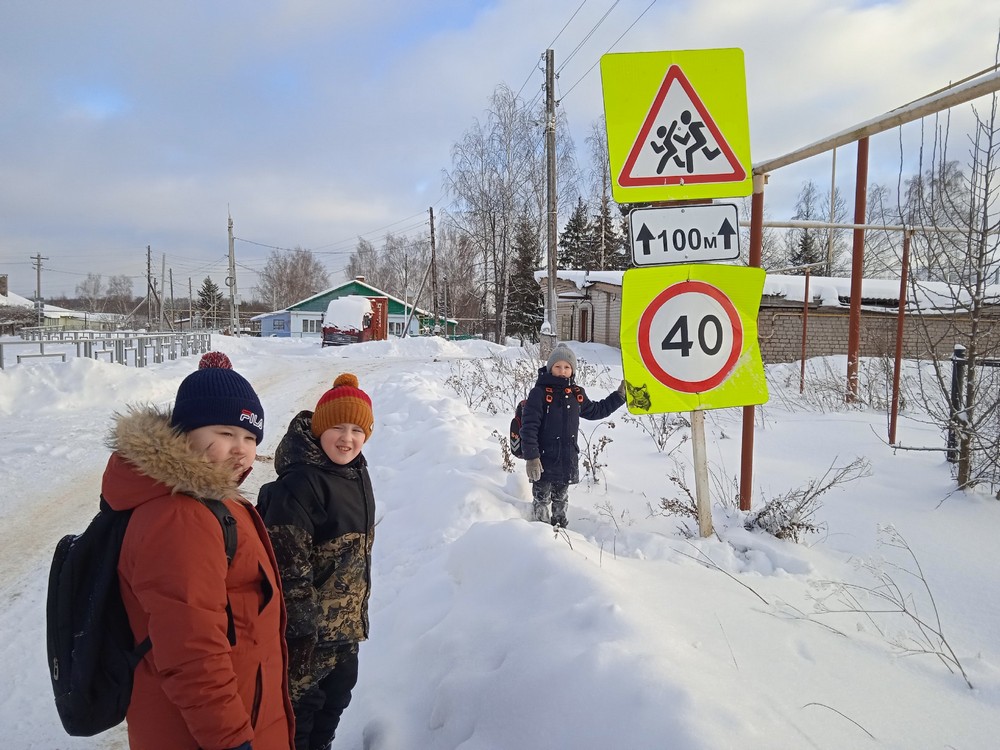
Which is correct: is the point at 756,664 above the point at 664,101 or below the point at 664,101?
below

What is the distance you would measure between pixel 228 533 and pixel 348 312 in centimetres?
2814

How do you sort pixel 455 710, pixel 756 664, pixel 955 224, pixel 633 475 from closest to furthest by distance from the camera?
pixel 756 664, pixel 455 710, pixel 955 224, pixel 633 475

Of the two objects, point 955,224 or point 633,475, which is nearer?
point 955,224

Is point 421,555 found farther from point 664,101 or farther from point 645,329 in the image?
point 664,101

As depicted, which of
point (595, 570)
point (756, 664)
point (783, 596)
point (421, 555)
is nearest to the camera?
point (756, 664)

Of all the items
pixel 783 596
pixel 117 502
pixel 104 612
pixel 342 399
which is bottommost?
pixel 783 596

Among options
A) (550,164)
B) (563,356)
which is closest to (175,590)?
(563,356)

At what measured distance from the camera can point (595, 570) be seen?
238cm

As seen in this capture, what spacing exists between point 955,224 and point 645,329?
8.76ft

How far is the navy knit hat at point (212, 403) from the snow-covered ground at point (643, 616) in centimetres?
124

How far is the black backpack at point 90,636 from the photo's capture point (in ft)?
4.03

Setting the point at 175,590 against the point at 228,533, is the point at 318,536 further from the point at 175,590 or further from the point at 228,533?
the point at 175,590

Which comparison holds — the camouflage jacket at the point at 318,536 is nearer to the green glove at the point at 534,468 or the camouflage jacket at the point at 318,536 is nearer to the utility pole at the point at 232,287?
the green glove at the point at 534,468

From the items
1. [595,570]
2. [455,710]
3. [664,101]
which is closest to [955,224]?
[664,101]
